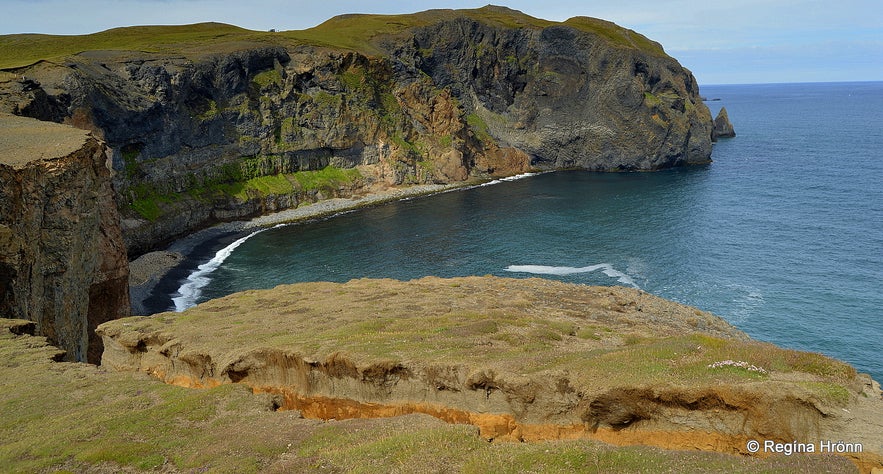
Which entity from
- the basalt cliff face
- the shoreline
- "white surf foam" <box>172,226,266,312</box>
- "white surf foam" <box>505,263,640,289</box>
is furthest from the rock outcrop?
"white surf foam" <box>505,263,640,289</box>

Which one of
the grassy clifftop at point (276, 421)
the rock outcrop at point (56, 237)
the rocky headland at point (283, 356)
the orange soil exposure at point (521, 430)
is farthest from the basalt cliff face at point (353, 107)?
the orange soil exposure at point (521, 430)

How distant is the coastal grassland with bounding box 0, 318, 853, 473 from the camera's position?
18500 mm

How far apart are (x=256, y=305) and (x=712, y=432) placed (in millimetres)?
33444

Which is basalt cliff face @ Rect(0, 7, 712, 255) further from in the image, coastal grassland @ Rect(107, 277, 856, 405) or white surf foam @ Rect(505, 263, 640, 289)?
white surf foam @ Rect(505, 263, 640, 289)

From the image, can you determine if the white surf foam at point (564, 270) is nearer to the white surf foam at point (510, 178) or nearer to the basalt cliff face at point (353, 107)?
the basalt cliff face at point (353, 107)

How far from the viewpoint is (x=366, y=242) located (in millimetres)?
98938

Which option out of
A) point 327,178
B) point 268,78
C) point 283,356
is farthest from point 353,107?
point 283,356

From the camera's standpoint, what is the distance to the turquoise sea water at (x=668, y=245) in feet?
207

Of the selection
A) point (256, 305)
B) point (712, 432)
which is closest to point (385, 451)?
point (712, 432)

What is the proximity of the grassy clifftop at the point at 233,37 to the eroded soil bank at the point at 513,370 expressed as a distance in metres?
96.9

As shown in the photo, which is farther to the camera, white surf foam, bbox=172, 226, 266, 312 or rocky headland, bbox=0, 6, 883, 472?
white surf foam, bbox=172, 226, 266, 312

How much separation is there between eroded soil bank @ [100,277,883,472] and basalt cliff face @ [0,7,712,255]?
178 feet

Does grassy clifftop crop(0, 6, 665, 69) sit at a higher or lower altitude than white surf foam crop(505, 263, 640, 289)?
higher

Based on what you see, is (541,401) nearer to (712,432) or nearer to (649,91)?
(712,432)
